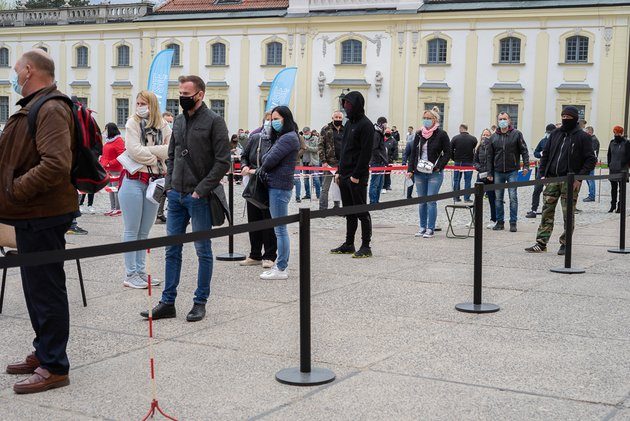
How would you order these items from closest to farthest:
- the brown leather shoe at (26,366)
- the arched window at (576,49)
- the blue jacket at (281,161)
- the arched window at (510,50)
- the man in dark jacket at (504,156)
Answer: the brown leather shoe at (26,366), the blue jacket at (281,161), the man in dark jacket at (504,156), the arched window at (576,49), the arched window at (510,50)

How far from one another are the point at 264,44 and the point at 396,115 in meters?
9.03

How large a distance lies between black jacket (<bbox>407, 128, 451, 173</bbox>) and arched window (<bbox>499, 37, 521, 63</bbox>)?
36927mm

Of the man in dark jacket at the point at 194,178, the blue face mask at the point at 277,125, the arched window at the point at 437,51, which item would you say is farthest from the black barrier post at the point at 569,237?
the arched window at the point at 437,51

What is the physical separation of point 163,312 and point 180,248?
1.78 feet

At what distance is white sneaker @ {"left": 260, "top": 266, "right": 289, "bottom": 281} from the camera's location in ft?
32.4

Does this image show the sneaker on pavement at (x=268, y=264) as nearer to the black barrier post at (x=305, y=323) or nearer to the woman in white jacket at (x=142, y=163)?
the woman in white jacket at (x=142, y=163)

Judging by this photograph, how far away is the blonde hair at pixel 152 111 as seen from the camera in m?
9.05

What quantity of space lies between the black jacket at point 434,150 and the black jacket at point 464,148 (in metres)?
10.3

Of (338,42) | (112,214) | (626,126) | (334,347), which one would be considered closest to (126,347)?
(334,347)

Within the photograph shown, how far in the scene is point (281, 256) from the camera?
9883 mm

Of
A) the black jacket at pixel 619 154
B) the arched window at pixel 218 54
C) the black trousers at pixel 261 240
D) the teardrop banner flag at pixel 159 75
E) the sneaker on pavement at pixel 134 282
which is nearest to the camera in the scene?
the sneaker on pavement at pixel 134 282

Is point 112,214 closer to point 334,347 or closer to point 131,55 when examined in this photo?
point 334,347

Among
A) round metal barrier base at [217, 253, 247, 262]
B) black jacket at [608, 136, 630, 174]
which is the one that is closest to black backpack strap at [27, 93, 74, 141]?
round metal barrier base at [217, 253, 247, 262]

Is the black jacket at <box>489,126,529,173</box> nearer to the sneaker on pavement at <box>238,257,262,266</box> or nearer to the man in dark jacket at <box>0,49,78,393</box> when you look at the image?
the sneaker on pavement at <box>238,257,262,266</box>
